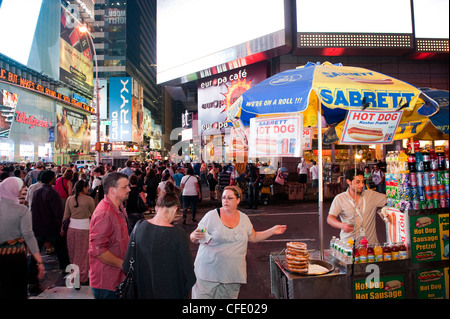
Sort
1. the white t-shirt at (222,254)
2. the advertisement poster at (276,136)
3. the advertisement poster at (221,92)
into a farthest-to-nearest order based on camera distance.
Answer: the advertisement poster at (221,92)
the advertisement poster at (276,136)
the white t-shirt at (222,254)

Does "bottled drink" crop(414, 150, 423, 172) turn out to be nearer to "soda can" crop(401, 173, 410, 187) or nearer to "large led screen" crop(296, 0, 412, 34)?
"soda can" crop(401, 173, 410, 187)

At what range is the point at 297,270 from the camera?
3.31m

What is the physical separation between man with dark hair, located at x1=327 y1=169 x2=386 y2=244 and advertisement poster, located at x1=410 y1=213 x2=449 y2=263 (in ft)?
1.86

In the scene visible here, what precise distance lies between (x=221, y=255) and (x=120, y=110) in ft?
153

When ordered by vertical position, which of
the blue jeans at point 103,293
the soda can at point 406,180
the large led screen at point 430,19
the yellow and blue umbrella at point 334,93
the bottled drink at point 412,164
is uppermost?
the large led screen at point 430,19

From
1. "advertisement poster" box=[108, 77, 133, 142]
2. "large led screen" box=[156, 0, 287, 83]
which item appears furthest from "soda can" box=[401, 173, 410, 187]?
"advertisement poster" box=[108, 77, 133, 142]

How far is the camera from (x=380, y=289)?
10.9 ft

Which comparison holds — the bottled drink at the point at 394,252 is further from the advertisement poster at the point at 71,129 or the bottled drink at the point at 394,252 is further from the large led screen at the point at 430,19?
the advertisement poster at the point at 71,129

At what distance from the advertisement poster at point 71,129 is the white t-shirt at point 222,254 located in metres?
51.5

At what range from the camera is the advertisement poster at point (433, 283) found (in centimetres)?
346

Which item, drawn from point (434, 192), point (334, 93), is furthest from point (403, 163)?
point (334, 93)

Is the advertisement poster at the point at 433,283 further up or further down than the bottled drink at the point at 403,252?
further down

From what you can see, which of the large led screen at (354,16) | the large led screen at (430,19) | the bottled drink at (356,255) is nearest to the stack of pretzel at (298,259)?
the bottled drink at (356,255)
